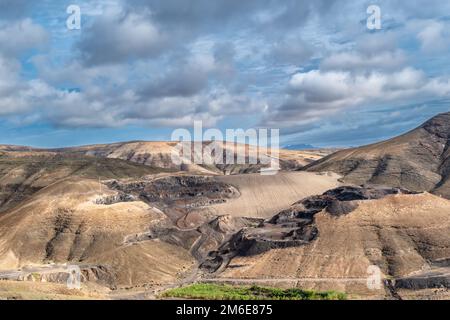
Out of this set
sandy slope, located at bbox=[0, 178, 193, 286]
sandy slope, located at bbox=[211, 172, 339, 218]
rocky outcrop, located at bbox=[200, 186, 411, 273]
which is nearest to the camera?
rocky outcrop, located at bbox=[200, 186, 411, 273]

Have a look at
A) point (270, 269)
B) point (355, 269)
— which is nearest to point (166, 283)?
point (270, 269)

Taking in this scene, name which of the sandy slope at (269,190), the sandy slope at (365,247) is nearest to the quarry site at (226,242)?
the sandy slope at (365,247)

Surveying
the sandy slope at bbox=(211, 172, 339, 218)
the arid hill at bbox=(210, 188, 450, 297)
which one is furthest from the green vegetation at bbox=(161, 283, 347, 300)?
the sandy slope at bbox=(211, 172, 339, 218)

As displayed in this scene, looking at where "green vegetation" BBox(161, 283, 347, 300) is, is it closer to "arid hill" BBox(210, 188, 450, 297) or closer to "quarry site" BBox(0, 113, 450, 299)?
"quarry site" BBox(0, 113, 450, 299)

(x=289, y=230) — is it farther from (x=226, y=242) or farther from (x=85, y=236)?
(x=85, y=236)

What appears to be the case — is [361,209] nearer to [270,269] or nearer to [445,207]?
[445,207]

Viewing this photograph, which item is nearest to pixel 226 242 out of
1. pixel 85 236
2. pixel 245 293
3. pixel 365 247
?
pixel 85 236

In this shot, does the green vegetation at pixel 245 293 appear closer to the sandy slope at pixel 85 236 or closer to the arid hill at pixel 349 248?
the arid hill at pixel 349 248
